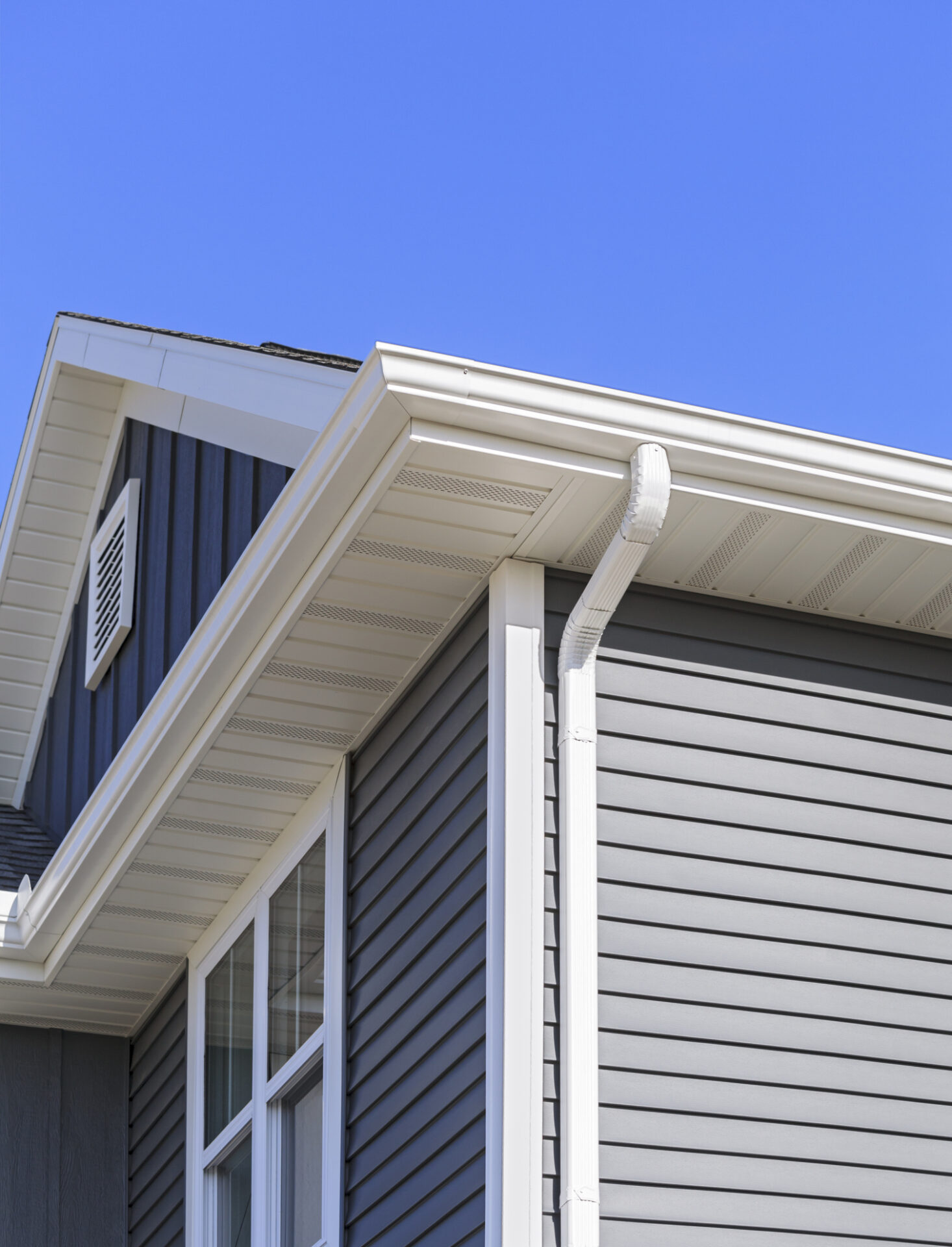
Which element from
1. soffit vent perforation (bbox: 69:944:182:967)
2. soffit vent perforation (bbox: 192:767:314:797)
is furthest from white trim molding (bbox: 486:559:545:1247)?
soffit vent perforation (bbox: 69:944:182:967)

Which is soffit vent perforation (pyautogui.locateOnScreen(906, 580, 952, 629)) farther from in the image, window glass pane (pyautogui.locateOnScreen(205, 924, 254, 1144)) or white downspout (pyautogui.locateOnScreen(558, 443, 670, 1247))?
window glass pane (pyautogui.locateOnScreen(205, 924, 254, 1144))

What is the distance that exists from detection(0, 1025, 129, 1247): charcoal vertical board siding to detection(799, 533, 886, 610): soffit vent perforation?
437 centimetres

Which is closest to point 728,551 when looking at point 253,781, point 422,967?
point 422,967

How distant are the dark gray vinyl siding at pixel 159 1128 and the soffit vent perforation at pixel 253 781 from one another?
1687mm

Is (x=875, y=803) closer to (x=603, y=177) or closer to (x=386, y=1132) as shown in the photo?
(x=386, y=1132)

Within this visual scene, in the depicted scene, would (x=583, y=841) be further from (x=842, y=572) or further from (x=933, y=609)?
(x=933, y=609)

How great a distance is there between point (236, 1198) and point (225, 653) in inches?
93.1

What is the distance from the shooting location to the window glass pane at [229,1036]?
6.33 meters

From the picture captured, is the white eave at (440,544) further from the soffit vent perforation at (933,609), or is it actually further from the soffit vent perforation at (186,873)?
the soffit vent perforation at (186,873)

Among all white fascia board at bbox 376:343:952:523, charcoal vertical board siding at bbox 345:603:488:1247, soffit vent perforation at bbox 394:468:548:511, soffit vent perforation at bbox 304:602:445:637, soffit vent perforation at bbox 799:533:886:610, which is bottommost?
charcoal vertical board siding at bbox 345:603:488:1247

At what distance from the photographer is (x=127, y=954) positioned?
7039 mm

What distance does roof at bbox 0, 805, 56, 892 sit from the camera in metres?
7.63

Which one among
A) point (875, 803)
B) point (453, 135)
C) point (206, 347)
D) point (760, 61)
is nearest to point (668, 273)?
point (760, 61)

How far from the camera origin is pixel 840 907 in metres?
4.67
